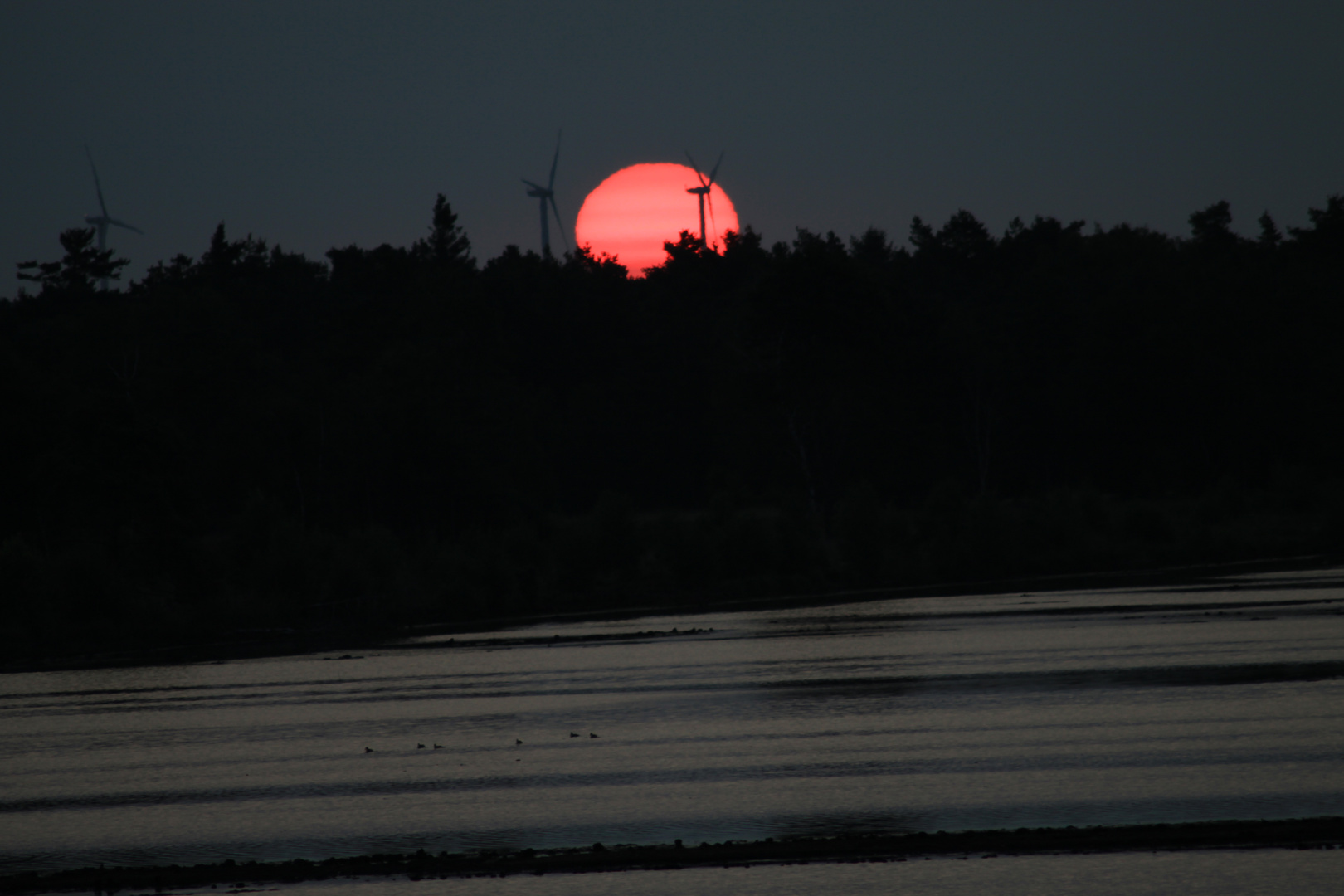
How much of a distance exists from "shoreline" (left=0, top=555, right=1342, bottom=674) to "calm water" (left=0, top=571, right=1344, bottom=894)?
16.5 ft

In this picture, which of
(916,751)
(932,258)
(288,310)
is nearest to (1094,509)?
(916,751)

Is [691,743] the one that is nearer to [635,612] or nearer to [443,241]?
[635,612]

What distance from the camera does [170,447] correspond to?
49781 mm

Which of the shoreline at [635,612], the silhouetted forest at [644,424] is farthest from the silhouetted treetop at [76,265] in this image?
the shoreline at [635,612]

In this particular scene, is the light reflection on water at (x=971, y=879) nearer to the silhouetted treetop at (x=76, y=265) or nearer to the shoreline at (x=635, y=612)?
the shoreline at (x=635, y=612)

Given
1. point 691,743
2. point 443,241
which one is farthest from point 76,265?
point 691,743

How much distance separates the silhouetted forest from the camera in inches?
1917

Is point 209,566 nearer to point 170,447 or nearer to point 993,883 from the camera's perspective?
point 170,447

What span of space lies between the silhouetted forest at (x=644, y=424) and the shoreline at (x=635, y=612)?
154 centimetres

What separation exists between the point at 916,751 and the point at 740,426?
270 feet

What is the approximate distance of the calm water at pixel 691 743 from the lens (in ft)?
48.9

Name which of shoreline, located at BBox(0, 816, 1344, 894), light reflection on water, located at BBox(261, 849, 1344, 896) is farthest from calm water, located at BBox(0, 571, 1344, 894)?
shoreline, located at BBox(0, 816, 1344, 894)

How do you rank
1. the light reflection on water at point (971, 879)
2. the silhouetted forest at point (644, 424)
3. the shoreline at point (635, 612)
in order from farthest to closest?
the silhouetted forest at point (644, 424)
the shoreline at point (635, 612)
the light reflection on water at point (971, 879)

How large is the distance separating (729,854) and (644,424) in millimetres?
92022
